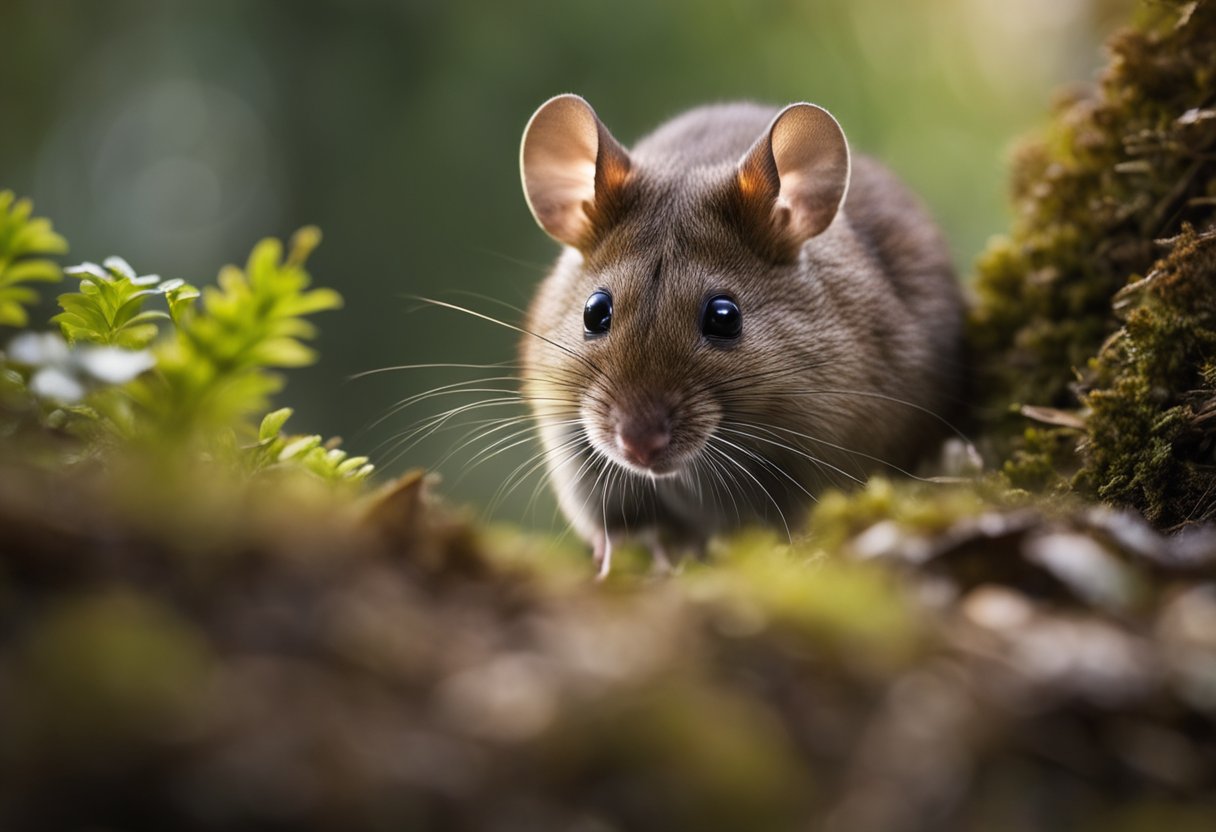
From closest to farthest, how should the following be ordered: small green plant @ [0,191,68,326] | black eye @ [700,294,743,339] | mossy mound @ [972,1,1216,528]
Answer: small green plant @ [0,191,68,326] < mossy mound @ [972,1,1216,528] < black eye @ [700,294,743,339]

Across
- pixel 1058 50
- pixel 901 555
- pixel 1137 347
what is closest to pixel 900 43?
pixel 1058 50

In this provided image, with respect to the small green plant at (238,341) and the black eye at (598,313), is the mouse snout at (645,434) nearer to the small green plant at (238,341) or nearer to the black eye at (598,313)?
the black eye at (598,313)

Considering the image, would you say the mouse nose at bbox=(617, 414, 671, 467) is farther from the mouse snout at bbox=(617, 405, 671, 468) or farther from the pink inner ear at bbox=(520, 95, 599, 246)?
the pink inner ear at bbox=(520, 95, 599, 246)

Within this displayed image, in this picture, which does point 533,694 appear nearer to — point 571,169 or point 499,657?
point 499,657

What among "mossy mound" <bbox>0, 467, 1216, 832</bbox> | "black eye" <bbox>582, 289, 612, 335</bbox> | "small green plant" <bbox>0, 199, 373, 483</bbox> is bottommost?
"mossy mound" <bbox>0, 467, 1216, 832</bbox>

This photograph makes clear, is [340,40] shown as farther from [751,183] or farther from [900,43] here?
[751,183]

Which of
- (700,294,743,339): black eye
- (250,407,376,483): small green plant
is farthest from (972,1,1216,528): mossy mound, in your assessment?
(250,407,376,483): small green plant

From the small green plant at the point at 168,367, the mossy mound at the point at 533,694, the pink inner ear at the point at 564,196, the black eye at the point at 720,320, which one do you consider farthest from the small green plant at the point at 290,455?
the pink inner ear at the point at 564,196
